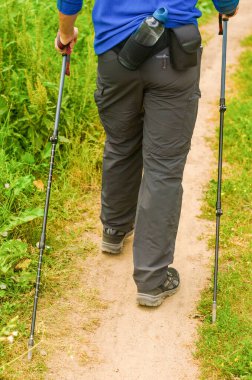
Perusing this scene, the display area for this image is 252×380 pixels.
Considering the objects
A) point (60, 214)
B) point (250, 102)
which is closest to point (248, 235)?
point (60, 214)

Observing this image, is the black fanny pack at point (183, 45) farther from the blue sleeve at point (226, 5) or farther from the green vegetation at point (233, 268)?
the green vegetation at point (233, 268)

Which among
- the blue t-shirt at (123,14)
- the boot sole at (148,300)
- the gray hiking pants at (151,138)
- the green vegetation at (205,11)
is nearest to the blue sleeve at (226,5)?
the blue t-shirt at (123,14)

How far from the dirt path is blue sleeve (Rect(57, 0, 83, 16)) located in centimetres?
173

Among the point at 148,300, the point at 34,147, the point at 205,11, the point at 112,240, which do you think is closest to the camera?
the point at 148,300

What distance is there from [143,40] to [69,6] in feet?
1.62

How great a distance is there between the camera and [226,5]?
394 centimetres

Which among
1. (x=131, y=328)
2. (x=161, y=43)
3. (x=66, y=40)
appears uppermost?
(x=161, y=43)

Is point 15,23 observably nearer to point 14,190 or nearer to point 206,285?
point 14,190

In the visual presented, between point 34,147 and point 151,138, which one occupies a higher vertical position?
point 151,138

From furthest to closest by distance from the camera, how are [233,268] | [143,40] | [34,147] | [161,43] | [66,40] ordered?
[34,147]
[233,268]
[66,40]
[161,43]
[143,40]

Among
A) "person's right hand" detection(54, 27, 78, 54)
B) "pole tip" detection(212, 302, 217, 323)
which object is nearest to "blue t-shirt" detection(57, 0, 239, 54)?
"person's right hand" detection(54, 27, 78, 54)

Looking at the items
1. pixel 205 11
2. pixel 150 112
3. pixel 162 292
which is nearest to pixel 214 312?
pixel 162 292

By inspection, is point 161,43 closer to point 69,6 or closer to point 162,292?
point 69,6

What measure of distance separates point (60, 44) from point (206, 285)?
1814mm
